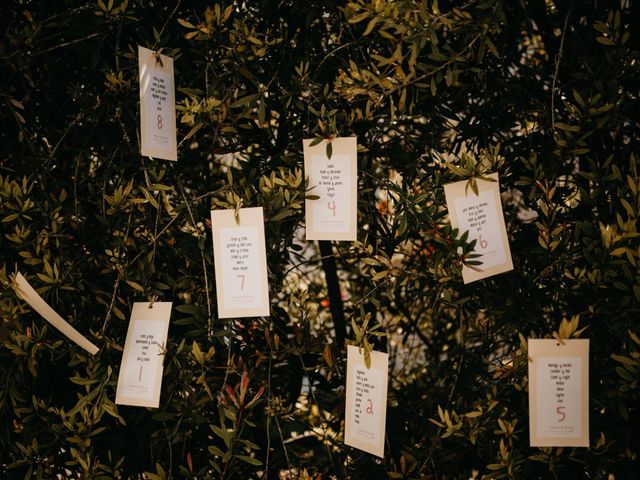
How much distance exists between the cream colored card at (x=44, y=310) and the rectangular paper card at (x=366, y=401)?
21.4 inches

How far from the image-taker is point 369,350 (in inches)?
52.1

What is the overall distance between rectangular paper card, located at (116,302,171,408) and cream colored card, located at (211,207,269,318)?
0.14m

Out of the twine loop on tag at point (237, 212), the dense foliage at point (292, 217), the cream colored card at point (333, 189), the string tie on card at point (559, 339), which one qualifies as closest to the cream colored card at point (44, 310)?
the dense foliage at point (292, 217)

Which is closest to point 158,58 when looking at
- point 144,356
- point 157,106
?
point 157,106

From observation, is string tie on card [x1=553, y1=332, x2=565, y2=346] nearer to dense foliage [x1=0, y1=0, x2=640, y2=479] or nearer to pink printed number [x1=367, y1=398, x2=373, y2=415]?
dense foliage [x1=0, y1=0, x2=640, y2=479]

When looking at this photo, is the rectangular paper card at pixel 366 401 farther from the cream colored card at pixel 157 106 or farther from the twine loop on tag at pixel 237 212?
the cream colored card at pixel 157 106

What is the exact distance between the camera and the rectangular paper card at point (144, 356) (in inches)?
53.6

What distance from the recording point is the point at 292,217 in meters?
1.43

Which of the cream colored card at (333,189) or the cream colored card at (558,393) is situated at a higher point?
the cream colored card at (333,189)

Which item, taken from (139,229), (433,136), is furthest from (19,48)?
(433,136)

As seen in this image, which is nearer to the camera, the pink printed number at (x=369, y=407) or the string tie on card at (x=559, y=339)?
the string tie on card at (x=559, y=339)

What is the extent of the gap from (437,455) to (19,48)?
4.11 feet

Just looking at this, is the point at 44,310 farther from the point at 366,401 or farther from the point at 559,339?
the point at 559,339

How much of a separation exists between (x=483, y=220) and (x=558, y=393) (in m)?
0.35
